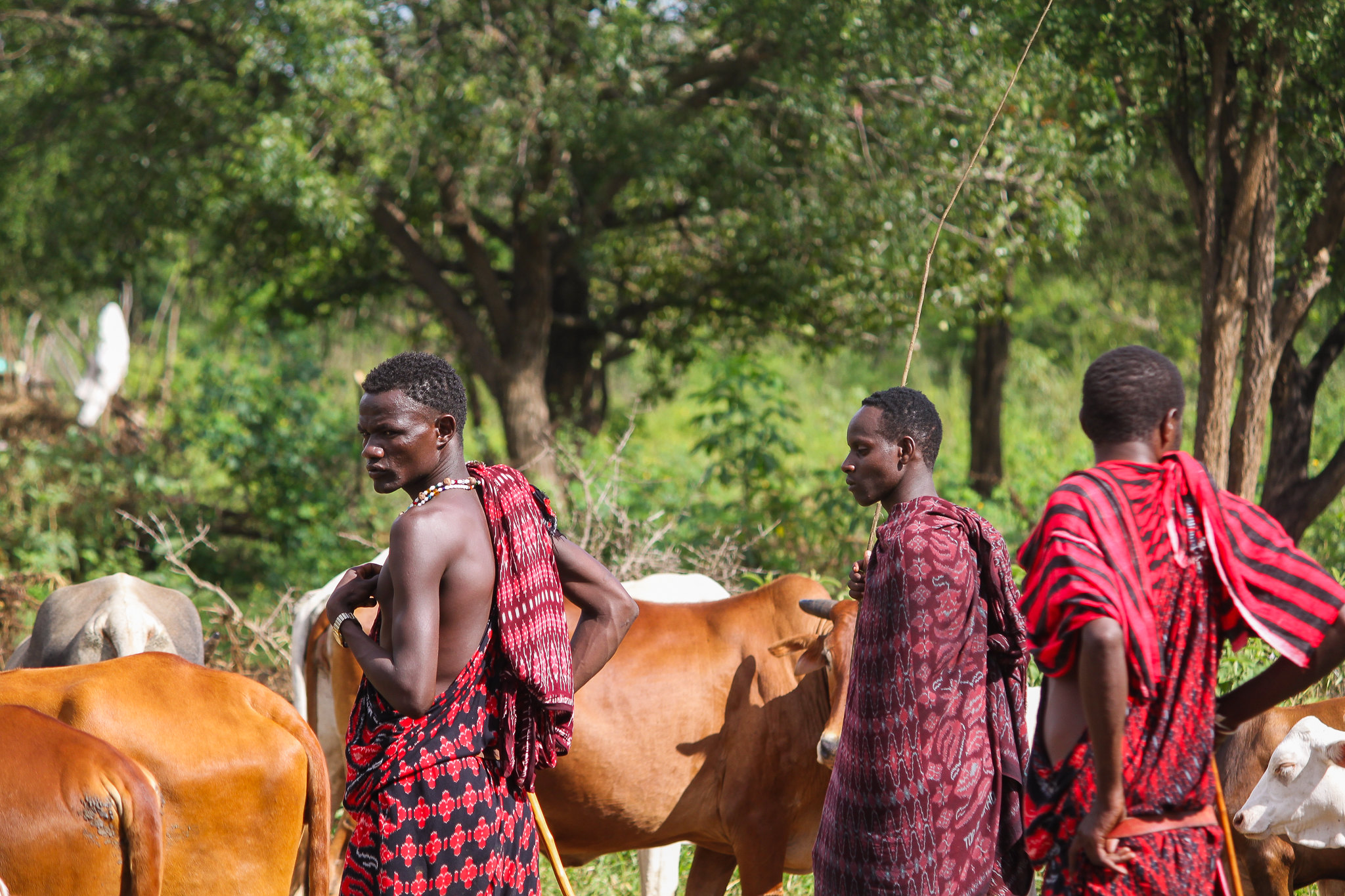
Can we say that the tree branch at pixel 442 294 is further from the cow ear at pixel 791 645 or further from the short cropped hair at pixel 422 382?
the short cropped hair at pixel 422 382

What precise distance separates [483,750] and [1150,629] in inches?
54.1

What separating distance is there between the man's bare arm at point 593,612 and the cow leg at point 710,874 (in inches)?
78.3

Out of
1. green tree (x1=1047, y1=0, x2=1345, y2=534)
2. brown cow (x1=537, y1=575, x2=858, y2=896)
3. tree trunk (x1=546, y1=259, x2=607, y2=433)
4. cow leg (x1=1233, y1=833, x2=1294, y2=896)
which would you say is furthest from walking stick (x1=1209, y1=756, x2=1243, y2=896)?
tree trunk (x1=546, y1=259, x2=607, y2=433)

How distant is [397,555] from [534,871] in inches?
31.7

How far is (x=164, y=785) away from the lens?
316 cm

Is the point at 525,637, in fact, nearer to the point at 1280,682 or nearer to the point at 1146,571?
the point at 1146,571

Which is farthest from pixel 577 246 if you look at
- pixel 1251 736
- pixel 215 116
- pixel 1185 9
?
pixel 1251 736

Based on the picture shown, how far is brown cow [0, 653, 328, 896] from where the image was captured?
317cm

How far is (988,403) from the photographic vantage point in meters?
12.5

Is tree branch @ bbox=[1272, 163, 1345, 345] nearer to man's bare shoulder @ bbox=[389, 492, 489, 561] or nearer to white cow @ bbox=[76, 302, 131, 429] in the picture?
man's bare shoulder @ bbox=[389, 492, 489, 561]

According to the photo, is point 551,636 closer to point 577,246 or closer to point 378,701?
point 378,701

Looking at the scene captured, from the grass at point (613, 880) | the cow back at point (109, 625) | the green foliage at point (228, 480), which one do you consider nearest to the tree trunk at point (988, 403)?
the green foliage at point (228, 480)

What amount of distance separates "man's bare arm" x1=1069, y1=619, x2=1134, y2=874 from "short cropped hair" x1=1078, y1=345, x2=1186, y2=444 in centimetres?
41

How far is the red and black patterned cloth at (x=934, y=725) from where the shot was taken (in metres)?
2.71
